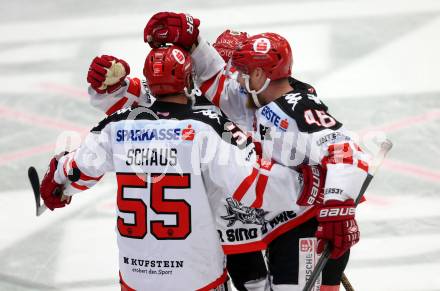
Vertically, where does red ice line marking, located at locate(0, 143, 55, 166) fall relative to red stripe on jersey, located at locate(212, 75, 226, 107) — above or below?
below

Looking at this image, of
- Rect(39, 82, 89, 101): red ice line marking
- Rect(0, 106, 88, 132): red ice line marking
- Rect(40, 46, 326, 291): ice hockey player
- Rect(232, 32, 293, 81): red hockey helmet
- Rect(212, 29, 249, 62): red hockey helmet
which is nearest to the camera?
Rect(40, 46, 326, 291): ice hockey player

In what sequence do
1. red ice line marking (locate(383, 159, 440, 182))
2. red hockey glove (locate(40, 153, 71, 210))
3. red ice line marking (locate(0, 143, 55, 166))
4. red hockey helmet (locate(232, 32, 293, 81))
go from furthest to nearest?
1. red ice line marking (locate(0, 143, 55, 166))
2. red ice line marking (locate(383, 159, 440, 182))
3. red hockey glove (locate(40, 153, 71, 210))
4. red hockey helmet (locate(232, 32, 293, 81))

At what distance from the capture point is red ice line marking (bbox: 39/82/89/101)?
672 centimetres

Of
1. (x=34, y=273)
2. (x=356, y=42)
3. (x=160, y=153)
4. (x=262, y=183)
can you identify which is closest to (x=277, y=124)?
(x=262, y=183)

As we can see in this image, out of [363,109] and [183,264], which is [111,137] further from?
[363,109]

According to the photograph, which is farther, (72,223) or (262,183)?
(72,223)

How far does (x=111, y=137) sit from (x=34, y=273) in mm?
1864

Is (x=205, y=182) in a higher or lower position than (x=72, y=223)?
higher

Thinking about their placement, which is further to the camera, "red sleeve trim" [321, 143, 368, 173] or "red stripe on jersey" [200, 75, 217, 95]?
"red stripe on jersey" [200, 75, 217, 95]

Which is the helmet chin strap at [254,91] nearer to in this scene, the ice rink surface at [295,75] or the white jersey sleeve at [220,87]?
the white jersey sleeve at [220,87]

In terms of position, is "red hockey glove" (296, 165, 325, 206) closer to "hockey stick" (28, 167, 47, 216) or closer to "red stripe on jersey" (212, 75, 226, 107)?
"red stripe on jersey" (212, 75, 226, 107)

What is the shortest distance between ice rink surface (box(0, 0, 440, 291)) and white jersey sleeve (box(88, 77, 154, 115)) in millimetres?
1286

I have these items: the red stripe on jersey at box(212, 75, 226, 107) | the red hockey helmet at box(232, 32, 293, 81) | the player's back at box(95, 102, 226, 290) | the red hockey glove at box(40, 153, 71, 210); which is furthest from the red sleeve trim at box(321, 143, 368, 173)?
the red hockey glove at box(40, 153, 71, 210)

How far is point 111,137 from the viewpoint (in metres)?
3.14
